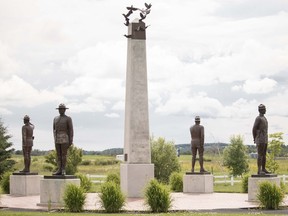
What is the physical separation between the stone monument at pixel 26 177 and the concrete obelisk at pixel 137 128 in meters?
4.44

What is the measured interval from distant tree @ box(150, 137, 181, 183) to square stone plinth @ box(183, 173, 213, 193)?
1087 cm

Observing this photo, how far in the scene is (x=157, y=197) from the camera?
21000 millimetres

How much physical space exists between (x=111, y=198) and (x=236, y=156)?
92.9 feet

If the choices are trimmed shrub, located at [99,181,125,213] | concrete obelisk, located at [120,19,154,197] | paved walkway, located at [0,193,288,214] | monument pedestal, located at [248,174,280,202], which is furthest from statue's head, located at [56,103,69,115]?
monument pedestal, located at [248,174,280,202]

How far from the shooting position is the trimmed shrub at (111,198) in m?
21.1

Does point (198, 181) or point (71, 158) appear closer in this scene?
point (198, 181)

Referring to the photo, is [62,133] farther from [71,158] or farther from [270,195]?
[71,158]

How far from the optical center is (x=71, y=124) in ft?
79.9

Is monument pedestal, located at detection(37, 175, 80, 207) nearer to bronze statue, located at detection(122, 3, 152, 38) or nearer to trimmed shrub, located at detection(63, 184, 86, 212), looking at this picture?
trimmed shrub, located at detection(63, 184, 86, 212)

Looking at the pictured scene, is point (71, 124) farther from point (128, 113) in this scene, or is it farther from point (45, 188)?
point (128, 113)

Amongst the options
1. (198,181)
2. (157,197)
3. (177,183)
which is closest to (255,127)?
(198,181)

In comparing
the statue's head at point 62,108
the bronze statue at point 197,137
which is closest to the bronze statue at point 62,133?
the statue's head at point 62,108

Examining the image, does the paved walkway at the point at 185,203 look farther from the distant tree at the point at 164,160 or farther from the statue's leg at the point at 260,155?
the distant tree at the point at 164,160

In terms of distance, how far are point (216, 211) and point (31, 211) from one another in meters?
5.93
